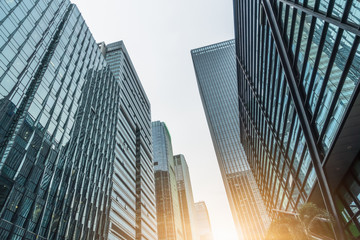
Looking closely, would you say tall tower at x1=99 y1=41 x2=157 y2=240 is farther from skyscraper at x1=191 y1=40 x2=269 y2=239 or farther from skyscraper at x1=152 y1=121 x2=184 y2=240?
skyscraper at x1=191 y1=40 x2=269 y2=239

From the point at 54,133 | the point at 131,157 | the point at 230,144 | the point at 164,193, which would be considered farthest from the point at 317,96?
the point at 230,144

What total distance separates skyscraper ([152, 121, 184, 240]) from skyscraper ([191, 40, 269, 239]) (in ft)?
128

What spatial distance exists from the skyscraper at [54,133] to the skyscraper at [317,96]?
96.2 feet

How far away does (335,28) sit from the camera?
16.3 meters

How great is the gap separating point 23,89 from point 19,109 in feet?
9.33

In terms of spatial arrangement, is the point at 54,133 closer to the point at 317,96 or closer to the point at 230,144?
the point at 317,96

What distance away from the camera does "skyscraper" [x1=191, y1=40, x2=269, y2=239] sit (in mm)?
150788

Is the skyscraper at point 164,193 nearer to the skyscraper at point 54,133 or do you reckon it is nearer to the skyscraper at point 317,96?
the skyscraper at point 54,133

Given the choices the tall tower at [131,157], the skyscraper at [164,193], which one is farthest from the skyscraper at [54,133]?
the skyscraper at [164,193]

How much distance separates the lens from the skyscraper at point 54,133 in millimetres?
26203

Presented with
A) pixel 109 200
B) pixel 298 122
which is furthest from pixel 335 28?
pixel 109 200

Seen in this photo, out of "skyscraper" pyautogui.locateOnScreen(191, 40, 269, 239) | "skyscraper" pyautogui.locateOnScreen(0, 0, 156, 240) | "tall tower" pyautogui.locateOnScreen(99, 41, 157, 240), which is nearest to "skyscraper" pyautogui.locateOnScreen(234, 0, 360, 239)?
"skyscraper" pyautogui.locateOnScreen(0, 0, 156, 240)

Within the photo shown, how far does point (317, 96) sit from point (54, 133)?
32.3 meters

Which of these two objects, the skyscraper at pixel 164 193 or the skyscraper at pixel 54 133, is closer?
the skyscraper at pixel 54 133
